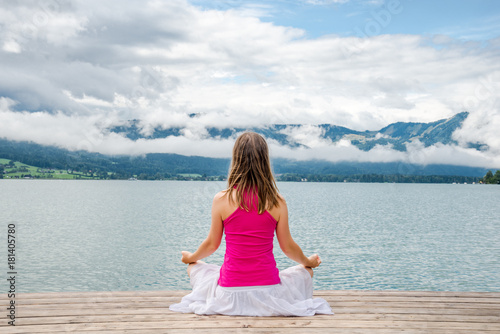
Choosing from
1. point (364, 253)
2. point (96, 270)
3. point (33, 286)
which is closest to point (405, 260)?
point (364, 253)

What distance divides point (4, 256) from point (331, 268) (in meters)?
19.0

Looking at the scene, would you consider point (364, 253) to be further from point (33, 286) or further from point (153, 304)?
point (153, 304)

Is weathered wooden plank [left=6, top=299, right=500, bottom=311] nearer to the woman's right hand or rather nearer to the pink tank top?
the woman's right hand

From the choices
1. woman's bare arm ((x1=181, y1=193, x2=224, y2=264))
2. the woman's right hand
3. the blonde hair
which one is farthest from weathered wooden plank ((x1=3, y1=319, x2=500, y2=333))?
the blonde hair

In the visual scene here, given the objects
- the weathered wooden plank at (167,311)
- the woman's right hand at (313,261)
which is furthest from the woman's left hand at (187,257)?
the woman's right hand at (313,261)

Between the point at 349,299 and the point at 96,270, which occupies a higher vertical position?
the point at 349,299

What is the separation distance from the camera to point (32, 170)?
18112cm

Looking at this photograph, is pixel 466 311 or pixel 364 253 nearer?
pixel 466 311

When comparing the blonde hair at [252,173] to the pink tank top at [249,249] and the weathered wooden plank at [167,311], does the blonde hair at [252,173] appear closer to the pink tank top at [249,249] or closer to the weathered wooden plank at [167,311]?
the pink tank top at [249,249]

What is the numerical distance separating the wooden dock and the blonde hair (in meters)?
1.45

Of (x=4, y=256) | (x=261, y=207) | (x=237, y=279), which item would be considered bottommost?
(x=4, y=256)

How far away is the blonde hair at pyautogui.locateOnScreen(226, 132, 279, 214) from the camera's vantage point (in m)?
5.01

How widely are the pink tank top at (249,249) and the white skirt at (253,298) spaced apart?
0.12 m

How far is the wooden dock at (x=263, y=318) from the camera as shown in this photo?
497 centimetres
